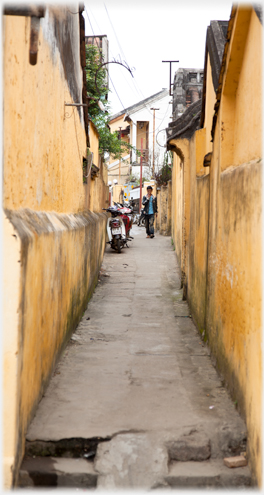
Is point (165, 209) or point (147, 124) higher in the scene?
point (147, 124)

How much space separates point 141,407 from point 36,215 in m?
1.68

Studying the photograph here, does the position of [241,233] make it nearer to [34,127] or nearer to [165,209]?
[34,127]

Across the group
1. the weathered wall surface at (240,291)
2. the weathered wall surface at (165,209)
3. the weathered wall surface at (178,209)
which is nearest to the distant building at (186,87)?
the weathered wall surface at (165,209)

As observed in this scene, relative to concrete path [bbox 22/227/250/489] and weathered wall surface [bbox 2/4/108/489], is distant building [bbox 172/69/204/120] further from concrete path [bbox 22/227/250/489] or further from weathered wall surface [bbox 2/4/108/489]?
concrete path [bbox 22/227/250/489]

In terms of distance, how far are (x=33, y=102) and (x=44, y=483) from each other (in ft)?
8.45

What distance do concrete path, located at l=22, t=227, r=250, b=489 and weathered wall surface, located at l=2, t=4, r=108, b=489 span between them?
25 cm

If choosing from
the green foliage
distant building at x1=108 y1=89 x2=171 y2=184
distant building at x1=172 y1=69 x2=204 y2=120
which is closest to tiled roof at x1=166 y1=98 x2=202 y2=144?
the green foliage

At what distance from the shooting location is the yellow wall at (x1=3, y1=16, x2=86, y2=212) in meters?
2.94

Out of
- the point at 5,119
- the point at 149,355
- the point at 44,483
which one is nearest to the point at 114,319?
the point at 149,355

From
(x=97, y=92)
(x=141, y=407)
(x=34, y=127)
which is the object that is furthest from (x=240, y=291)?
(x=97, y=92)

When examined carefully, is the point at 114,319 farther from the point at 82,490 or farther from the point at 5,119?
the point at 5,119

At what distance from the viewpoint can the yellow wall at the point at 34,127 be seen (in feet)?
9.66

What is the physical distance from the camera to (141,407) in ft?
12.6

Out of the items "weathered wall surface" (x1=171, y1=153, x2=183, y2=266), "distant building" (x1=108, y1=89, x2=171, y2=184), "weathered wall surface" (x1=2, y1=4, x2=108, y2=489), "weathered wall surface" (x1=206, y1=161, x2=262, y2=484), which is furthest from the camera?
"distant building" (x1=108, y1=89, x2=171, y2=184)
